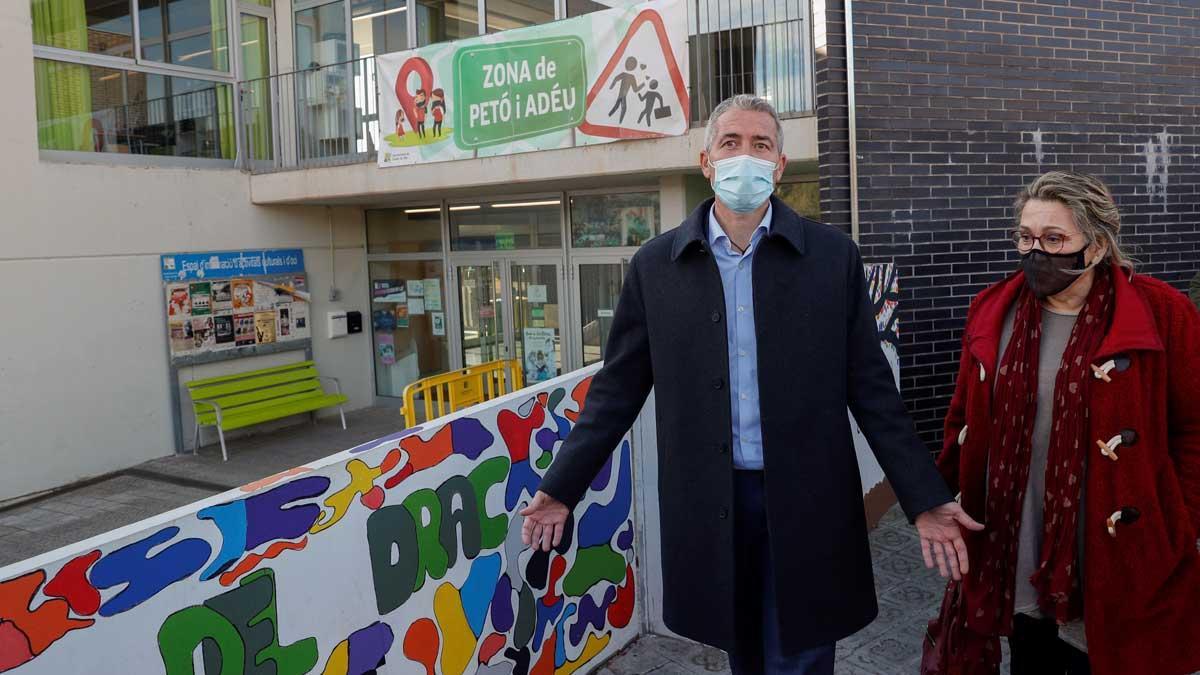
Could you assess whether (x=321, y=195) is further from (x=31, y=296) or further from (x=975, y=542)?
(x=975, y=542)

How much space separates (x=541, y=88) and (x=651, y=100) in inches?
44.7

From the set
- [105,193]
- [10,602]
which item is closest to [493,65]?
[105,193]

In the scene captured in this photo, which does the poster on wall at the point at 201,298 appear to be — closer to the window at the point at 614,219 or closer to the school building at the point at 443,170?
the school building at the point at 443,170

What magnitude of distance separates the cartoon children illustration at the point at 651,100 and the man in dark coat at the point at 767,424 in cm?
574

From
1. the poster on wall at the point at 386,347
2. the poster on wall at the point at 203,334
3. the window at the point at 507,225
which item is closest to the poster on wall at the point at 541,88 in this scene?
the window at the point at 507,225

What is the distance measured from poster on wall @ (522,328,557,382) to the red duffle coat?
8.65m

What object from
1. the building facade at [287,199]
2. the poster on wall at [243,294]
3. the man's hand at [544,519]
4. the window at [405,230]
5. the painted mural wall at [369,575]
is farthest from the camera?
the window at [405,230]

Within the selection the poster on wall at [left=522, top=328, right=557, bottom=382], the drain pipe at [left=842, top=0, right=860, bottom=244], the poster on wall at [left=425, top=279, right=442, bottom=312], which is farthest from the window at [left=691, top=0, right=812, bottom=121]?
the poster on wall at [left=425, top=279, right=442, bottom=312]

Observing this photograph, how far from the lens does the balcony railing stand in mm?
7691

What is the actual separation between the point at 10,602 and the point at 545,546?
3.99 ft

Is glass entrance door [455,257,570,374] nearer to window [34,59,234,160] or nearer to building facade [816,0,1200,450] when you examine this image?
window [34,59,234,160]

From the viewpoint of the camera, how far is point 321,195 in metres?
→ 10.4

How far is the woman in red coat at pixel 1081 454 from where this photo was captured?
89.4 inches

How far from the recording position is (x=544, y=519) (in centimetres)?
251
